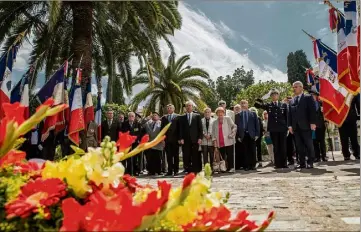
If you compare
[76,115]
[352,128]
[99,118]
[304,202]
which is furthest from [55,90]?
[304,202]

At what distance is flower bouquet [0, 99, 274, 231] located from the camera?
1.21 m

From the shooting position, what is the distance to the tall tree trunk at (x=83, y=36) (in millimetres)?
11617

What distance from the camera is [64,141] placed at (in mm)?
10961

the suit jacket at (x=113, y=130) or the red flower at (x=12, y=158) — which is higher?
the suit jacket at (x=113, y=130)

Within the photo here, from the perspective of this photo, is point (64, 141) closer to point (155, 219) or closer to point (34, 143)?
point (34, 143)

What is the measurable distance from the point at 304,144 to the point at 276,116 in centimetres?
100

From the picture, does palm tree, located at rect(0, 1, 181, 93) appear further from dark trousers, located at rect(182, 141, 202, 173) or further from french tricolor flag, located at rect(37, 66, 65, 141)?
dark trousers, located at rect(182, 141, 202, 173)

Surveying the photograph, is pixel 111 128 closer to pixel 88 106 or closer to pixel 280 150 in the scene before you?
pixel 88 106

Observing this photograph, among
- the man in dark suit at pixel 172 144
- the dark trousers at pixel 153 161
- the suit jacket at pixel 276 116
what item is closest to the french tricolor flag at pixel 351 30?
the suit jacket at pixel 276 116

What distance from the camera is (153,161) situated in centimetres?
1048

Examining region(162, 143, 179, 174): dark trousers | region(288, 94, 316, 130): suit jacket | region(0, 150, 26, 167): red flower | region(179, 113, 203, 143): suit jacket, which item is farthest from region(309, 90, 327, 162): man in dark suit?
region(0, 150, 26, 167): red flower

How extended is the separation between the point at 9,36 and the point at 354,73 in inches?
395

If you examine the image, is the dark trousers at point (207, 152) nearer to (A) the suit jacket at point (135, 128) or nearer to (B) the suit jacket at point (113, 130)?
(A) the suit jacket at point (135, 128)

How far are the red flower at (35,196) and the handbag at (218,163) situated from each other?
797 centimetres
